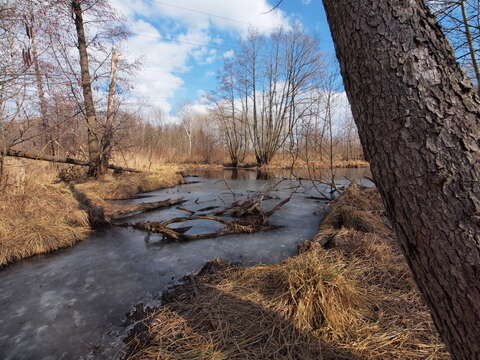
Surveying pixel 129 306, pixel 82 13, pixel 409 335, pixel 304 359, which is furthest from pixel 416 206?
pixel 82 13

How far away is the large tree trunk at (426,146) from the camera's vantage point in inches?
28.0

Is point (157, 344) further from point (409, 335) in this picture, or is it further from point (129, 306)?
point (409, 335)

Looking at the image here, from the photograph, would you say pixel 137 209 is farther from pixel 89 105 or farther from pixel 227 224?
pixel 89 105

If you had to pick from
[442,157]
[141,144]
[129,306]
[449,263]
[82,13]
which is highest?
[82,13]

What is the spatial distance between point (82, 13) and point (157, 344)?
12.5 meters

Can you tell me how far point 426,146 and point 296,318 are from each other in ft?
5.20

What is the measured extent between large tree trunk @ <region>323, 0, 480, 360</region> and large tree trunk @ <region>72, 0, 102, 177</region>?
10.8 m

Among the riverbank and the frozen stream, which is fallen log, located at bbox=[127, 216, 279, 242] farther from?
the riverbank

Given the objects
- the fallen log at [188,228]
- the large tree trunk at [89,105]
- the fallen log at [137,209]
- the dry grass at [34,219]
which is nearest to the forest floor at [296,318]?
the fallen log at [188,228]

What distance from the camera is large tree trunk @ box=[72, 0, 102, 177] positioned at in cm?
960

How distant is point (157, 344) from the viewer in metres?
1.74

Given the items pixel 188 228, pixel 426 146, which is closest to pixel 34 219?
pixel 188 228

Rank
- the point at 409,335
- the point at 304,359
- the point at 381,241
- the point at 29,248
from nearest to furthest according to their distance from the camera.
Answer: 1. the point at 304,359
2. the point at 409,335
3. the point at 381,241
4. the point at 29,248

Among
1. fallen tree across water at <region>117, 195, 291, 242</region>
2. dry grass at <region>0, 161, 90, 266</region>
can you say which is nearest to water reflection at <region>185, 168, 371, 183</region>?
fallen tree across water at <region>117, 195, 291, 242</region>
